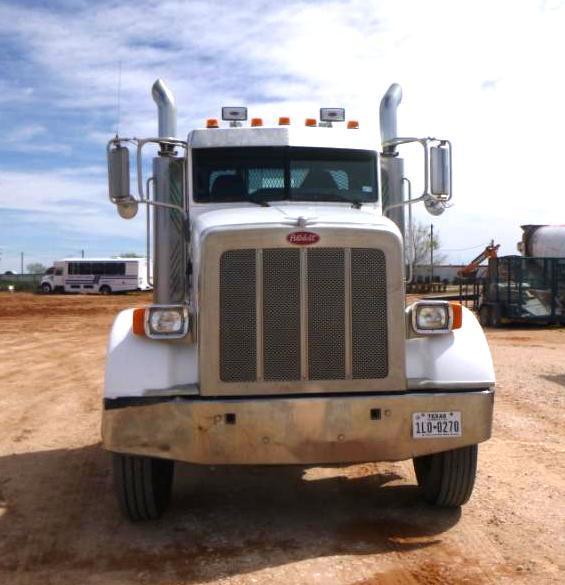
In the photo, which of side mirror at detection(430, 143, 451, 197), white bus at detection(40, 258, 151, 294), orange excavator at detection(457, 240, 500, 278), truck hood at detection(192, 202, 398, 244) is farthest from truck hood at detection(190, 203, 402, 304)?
white bus at detection(40, 258, 151, 294)

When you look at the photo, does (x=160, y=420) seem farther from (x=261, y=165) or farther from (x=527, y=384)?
(x=527, y=384)

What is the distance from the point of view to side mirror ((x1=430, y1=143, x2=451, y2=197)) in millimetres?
6516

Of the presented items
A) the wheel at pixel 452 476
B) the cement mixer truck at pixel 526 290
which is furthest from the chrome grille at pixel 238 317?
the cement mixer truck at pixel 526 290

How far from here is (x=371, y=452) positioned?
4.93 m

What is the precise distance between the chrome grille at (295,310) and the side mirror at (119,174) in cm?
169

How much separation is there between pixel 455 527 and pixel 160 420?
2.06 meters

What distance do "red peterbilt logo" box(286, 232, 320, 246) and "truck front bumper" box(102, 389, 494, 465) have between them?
0.93m

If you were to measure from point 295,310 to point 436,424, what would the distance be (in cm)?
110

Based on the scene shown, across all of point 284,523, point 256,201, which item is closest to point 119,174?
point 256,201

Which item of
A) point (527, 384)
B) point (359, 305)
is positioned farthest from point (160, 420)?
point (527, 384)

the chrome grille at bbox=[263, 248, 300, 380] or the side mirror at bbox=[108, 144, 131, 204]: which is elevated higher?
the side mirror at bbox=[108, 144, 131, 204]

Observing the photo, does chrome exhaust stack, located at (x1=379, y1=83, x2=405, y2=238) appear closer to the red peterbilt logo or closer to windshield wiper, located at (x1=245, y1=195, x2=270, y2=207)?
windshield wiper, located at (x1=245, y1=195, x2=270, y2=207)

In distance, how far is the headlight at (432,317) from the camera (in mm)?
5246

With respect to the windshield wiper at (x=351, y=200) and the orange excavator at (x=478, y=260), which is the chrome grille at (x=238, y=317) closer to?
the windshield wiper at (x=351, y=200)
